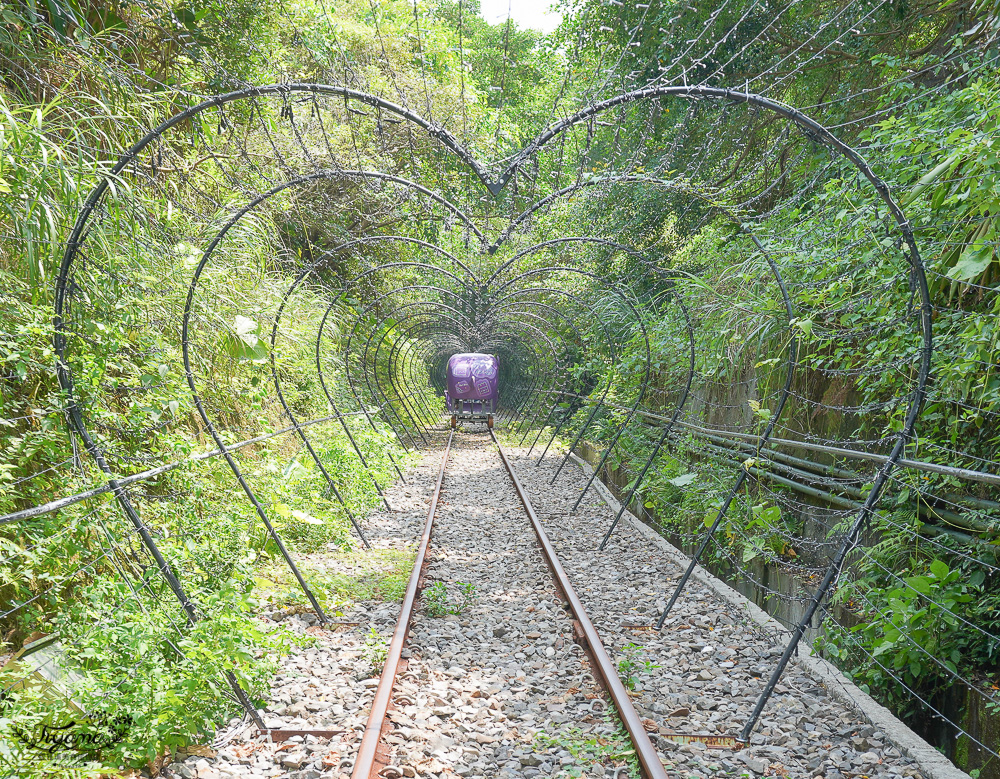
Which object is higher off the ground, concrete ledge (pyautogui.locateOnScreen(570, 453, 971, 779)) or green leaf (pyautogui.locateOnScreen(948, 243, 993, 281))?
green leaf (pyautogui.locateOnScreen(948, 243, 993, 281))

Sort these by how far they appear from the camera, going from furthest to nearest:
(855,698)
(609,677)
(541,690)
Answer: (541,690), (609,677), (855,698)

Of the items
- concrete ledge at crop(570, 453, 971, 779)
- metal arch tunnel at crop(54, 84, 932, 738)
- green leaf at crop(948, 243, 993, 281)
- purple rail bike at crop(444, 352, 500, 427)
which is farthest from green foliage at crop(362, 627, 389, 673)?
purple rail bike at crop(444, 352, 500, 427)

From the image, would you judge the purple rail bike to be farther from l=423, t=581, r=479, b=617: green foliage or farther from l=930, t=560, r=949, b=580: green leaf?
l=930, t=560, r=949, b=580: green leaf

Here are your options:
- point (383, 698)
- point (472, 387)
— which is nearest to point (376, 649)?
point (383, 698)

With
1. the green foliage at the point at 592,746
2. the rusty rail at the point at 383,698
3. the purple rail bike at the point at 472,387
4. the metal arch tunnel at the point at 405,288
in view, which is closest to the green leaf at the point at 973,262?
the metal arch tunnel at the point at 405,288

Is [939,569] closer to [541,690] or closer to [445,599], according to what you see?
[541,690]

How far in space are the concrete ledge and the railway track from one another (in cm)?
132

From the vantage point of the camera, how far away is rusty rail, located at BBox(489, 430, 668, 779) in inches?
140

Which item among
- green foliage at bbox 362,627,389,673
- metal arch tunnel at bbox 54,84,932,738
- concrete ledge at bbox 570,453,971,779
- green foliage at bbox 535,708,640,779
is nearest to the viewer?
concrete ledge at bbox 570,453,971,779

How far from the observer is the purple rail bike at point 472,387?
26328 mm

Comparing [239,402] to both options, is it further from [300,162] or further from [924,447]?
[924,447]

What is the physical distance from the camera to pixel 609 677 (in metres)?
4.61

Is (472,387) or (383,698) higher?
(472,387)

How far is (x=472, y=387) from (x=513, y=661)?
21332 mm
